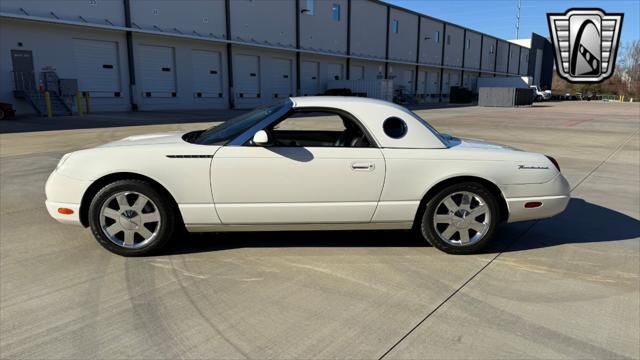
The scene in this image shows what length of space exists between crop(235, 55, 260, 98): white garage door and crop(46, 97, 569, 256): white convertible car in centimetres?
3166

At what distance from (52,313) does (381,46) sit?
49.5 m

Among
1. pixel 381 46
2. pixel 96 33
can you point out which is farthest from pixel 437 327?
pixel 381 46

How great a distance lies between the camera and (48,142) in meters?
12.0

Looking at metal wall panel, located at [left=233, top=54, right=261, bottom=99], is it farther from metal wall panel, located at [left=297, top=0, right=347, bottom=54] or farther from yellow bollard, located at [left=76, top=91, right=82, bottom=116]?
yellow bollard, located at [left=76, top=91, right=82, bottom=116]

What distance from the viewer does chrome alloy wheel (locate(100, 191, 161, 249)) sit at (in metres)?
3.97

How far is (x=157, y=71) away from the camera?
96.5ft

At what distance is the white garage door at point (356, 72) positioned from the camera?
46737 mm

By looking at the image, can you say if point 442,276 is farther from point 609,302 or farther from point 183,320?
point 183,320

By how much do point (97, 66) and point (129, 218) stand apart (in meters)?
25.9

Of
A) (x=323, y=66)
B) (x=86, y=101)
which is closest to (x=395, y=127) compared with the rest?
(x=86, y=101)

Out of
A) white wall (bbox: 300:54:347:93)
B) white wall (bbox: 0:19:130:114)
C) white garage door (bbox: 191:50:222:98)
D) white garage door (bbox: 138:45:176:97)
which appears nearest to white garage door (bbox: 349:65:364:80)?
white wall (bbox: 300:54:347:93)

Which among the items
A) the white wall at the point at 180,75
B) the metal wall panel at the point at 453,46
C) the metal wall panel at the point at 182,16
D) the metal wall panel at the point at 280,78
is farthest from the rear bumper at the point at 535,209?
the metal wall panel at the point at 453,46

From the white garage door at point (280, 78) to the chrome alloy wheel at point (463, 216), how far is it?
34585 millimetres

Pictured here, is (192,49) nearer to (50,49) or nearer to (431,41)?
(50,49)
